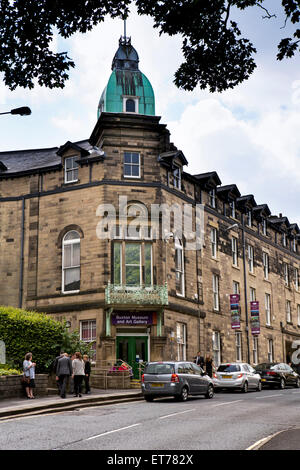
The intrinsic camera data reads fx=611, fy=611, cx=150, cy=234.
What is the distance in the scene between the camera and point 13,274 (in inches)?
1248

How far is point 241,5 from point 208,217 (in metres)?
27.2

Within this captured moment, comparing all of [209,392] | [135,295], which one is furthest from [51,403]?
[135,295]

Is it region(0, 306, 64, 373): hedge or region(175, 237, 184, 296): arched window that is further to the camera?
region(175, 237, 184, 296): arched window

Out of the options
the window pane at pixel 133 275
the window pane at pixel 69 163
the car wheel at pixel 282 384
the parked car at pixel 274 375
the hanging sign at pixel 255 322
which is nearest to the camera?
the window pane at pixel 133 275

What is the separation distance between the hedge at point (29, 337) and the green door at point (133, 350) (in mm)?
5994

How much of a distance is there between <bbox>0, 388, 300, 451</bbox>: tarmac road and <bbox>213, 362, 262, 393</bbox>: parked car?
24.4ft

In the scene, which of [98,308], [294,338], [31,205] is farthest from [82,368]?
[294,338]

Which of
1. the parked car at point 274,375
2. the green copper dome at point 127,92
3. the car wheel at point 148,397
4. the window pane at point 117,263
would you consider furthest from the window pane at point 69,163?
the car wheel at point 148,397

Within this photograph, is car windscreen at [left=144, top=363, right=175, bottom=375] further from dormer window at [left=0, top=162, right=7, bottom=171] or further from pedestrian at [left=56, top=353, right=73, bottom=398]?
dormer window at [left=0, top=162, right=7, bottom=171]

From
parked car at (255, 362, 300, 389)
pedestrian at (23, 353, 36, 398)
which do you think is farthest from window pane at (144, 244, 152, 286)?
pedestrian at (23, 353, 36, 398)

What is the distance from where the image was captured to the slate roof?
33.2 meters

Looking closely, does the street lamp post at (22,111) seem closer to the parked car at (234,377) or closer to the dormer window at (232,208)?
the parked car at (234,377)

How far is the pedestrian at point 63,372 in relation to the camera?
2078 cm

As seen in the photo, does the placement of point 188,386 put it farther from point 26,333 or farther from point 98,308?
point 98,308
